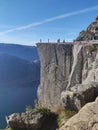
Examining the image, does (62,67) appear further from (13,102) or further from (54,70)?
(13,102)

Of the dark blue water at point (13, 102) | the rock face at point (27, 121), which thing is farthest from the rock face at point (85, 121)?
the dark blue water at point (13, 102)

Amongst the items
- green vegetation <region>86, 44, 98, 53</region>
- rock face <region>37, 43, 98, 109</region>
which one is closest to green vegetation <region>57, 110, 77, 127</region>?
rock face <region>37, 43, 98, 109</region>

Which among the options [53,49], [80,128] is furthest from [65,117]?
[53,49]

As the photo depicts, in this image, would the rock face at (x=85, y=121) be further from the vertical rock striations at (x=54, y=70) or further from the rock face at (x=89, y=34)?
the rock face at (x=89, y=34)

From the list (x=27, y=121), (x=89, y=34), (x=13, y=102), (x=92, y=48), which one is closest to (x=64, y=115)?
(x=27, y=121)

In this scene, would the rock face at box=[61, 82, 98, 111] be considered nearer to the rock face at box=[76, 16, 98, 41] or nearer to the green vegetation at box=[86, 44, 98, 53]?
the green vegetation at box=[86, 44, 98, 53]
